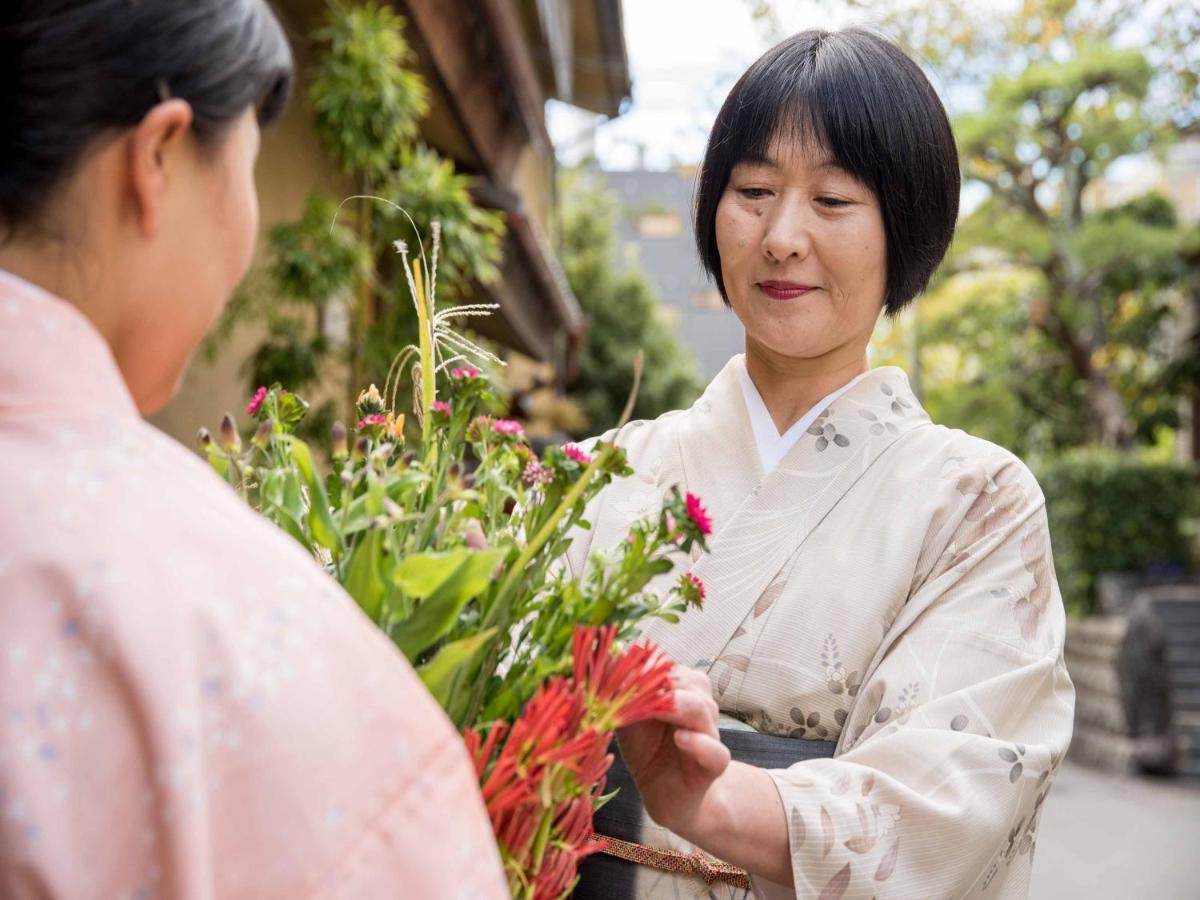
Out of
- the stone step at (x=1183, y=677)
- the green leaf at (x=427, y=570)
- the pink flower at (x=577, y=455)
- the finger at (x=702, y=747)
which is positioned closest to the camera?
the green leaf at (x=427, y=570)

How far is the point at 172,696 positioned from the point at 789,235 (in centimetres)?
135

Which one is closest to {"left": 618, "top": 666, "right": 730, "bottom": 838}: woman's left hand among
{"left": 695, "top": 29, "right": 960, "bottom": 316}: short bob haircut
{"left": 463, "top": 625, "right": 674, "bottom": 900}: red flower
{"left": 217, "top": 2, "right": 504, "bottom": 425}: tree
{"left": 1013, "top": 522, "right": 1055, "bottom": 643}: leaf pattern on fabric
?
{"left": 463, "top": 625, "right": 674, "bottom": 900}: red flower

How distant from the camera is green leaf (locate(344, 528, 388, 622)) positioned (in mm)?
1141

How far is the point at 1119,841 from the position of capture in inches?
334

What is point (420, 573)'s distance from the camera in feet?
3.63

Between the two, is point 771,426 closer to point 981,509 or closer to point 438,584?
point 981,509

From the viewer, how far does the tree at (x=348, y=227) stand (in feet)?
16.1

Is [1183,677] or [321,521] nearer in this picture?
[321,521]

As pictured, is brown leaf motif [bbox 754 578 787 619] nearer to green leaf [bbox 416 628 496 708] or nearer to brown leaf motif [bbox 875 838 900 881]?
brown leaf motif [bbox 875 838 900 881]

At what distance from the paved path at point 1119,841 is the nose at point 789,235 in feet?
19.6

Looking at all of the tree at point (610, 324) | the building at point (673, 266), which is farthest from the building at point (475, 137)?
the building at point (673, 266)

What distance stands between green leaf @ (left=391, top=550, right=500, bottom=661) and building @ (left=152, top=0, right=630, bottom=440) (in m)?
1.67

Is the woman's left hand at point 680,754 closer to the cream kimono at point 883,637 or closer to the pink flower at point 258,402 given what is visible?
the cream kimono at point 883,637

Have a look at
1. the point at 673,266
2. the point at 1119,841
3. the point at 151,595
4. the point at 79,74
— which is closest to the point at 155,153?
the point at 79,74
